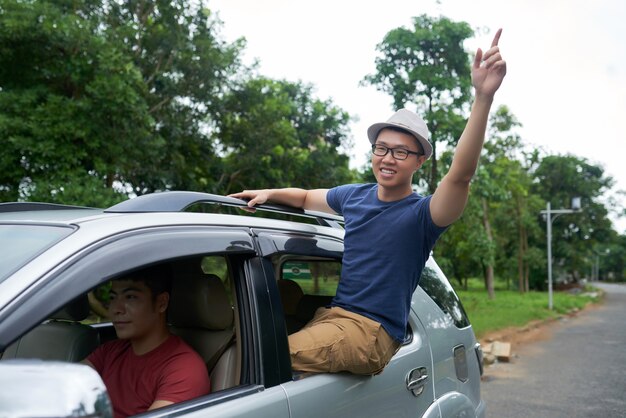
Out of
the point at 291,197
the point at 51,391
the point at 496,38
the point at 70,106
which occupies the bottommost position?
the point at 51,391

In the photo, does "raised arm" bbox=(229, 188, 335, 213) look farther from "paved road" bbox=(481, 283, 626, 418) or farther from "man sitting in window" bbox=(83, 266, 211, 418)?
"paved road" bbox=(481, 283, 626, 418)

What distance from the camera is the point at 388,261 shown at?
248 cm

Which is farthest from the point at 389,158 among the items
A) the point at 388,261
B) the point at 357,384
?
the point at 357,384

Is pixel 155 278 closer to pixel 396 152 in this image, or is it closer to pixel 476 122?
pixel 396 152

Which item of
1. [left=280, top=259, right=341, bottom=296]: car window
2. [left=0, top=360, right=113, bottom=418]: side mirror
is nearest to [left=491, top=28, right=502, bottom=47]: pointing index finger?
[left=280, top=259, right=341, bottom=296]: car window

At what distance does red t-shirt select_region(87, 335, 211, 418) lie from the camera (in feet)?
7.07

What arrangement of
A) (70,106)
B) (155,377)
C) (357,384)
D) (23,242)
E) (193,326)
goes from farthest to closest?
(70,106)
(193,326)
(357,384)
(155,377)
(23,242)

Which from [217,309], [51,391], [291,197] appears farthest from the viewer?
[291,197]

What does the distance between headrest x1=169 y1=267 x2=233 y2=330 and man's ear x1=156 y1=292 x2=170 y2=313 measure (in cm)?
14

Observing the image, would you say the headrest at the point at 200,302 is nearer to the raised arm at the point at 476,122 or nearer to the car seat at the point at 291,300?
the car seat at the point at 291,300

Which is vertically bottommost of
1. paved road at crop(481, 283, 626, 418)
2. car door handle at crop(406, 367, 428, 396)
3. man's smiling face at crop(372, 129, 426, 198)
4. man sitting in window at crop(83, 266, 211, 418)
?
paved road at crop(481, 283, 626, 418)

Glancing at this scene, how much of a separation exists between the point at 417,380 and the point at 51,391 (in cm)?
181

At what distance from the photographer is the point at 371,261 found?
251 cm

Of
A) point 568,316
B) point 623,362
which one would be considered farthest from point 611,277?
point 623,362
